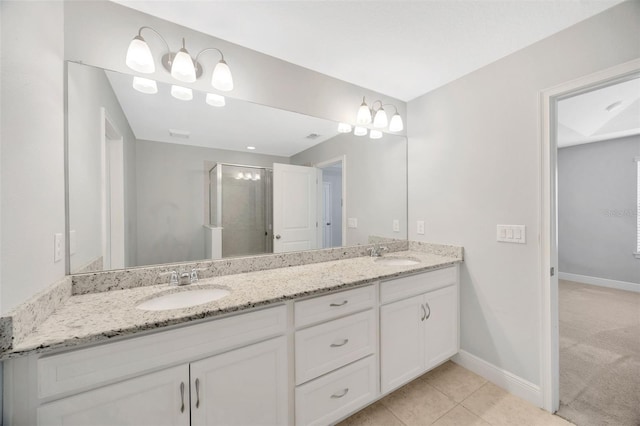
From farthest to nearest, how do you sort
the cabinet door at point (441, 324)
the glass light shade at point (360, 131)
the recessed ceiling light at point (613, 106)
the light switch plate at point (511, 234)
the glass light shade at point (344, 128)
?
the recessed ceiling light at point (613, 106) < the glass light shade at point (360, 131) < the glass light shade at point (344, 128) < the cabinet door at point (441, 324) < the light switch plate at point (511, 234)

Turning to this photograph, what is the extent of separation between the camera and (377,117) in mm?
2248

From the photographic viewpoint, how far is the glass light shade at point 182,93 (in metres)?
1.48

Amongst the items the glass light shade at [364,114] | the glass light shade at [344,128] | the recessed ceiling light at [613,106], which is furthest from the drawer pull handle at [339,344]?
the recessed ceiling light at [613,106]

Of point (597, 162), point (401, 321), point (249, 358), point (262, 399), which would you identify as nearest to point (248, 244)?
point (249, 358)

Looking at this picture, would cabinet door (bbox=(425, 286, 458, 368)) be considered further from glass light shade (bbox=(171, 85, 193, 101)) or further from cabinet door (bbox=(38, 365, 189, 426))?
glass light shade (bbox=(171, 85, 193, 101))

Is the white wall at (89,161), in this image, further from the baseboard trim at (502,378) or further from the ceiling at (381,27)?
the baseboard trim at (502,378)

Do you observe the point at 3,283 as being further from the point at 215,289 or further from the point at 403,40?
the point at 403,40

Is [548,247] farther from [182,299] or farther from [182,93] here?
[182,93]

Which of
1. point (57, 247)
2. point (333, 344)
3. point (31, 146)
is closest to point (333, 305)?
point (333, 344)

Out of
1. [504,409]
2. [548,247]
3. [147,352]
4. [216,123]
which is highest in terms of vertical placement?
[216,123]

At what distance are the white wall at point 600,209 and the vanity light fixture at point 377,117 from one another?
4026 millimetres

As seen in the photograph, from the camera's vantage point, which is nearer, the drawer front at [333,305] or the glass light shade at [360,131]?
the drawer front at [333,305]

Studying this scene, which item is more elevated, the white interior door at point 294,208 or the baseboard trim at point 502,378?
the white interior door at point 294,208

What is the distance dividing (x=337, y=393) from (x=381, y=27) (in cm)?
215
